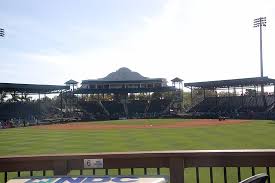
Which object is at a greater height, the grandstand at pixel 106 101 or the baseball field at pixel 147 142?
the grandstand at pixel 106 101

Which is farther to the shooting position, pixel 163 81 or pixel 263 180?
pixel 163 81

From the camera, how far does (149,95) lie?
10925 cm

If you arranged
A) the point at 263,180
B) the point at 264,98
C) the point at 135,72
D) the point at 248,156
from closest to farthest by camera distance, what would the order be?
the point at 263,180
the point at 248,156
the point at 264,98
the point at 135,72

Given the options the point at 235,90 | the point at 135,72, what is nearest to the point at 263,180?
the point at 235,90

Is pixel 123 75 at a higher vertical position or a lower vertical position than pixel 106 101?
higher

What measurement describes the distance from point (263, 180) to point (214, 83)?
75410 mm

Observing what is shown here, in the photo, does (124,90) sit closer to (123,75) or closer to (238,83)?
(123,75)

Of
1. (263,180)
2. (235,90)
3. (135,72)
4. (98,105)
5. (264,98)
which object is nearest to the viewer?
(263,180)

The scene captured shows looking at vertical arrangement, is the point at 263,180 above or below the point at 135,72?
below

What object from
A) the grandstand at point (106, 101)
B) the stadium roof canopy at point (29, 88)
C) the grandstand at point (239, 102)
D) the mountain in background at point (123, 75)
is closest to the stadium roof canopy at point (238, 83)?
the grandstand at point (239, 102)

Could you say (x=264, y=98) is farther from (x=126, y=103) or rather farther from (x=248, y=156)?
(x=248, y=156)

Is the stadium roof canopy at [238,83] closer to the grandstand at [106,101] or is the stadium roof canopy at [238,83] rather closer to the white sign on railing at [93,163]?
the grandstand at [106,101]

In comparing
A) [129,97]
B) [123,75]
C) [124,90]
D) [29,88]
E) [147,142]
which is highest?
[123,75]

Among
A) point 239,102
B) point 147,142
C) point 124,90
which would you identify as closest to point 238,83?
point 239,102
